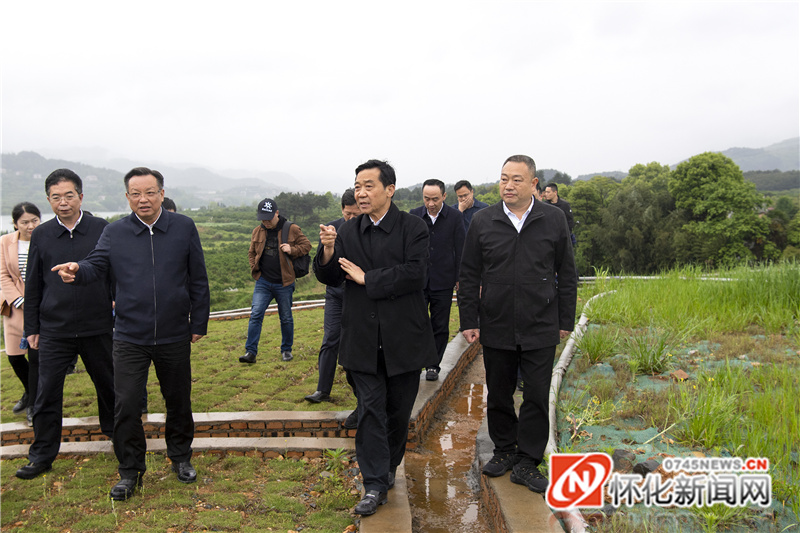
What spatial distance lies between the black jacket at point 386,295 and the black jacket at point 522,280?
52cm

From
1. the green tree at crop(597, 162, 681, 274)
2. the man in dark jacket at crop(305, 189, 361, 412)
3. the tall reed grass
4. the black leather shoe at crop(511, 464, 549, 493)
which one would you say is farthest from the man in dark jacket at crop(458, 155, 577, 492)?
the green tree at crop(597, 162, 681, 274)

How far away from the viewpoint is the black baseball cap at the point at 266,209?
7.50 meters

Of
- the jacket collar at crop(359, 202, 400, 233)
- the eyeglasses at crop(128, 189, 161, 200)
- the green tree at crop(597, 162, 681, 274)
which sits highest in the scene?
the eyeglasses at crop(128, 189, 161, 200)

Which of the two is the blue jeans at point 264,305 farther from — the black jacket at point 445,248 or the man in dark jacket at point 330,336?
the black jacket at point 445,248

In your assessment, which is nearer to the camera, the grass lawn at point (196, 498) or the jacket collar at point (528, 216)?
the grass lawn at point (196, 498)

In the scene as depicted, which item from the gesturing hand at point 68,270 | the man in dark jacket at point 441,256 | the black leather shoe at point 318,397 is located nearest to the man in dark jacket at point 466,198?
the man in dark jacket at point 441,256

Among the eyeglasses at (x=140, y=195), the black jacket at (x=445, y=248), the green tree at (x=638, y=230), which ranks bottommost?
the green tree at (x=638, y=230)

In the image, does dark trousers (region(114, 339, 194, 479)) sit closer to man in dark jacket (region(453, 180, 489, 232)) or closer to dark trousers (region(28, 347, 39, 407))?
dark trousers (region(28, 347, 39, 407))

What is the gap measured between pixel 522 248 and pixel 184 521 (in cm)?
297

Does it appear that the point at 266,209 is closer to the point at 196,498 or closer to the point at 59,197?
the point at 59,197

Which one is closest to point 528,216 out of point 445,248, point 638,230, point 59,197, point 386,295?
point 386,295

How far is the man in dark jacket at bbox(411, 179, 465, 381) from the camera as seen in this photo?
642 centimetres

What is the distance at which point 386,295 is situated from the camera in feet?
12.2

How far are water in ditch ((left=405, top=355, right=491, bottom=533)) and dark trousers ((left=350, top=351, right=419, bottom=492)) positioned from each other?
0.55 metres
